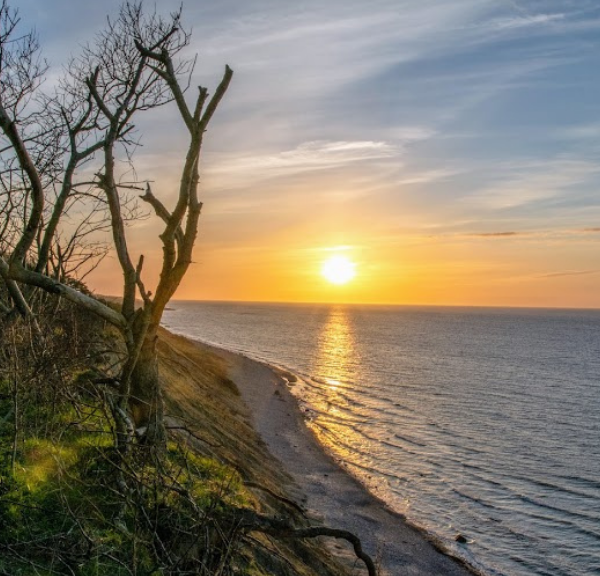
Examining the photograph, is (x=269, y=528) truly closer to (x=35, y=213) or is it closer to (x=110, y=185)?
(x=35, y=213)

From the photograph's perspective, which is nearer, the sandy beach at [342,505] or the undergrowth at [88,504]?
the undergrowth at [88,504]

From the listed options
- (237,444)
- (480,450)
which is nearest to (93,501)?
(237,444)

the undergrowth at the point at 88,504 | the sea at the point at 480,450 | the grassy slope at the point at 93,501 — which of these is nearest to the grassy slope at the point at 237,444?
the grassy slope at the point at 93,501

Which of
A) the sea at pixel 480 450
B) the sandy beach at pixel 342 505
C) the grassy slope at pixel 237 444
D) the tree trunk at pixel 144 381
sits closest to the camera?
the tree trunk at pixel 144 381

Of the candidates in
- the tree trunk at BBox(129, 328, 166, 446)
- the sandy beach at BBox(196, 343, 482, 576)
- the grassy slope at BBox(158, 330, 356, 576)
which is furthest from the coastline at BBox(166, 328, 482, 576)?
the tree trunk at BBox(129, 328, 166, 446)

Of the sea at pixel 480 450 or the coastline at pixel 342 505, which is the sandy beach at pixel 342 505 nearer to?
the coastline at pixel 342 505

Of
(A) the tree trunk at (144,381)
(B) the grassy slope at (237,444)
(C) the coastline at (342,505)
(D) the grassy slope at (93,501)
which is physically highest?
(A) the tree trunk at (144,381)

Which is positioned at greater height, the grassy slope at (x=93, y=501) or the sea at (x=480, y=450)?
the grassy slope at (x=93, y=501)

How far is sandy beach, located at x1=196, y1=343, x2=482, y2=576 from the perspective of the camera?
15.8 metres

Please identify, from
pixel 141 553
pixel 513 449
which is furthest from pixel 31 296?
pixel 513 449

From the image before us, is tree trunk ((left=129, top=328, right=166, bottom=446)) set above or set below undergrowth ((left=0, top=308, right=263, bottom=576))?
above

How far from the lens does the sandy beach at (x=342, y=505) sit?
1578cm

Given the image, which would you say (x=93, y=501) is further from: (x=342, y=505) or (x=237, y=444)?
(x=342, y=505)

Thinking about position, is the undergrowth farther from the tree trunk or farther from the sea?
the sea
